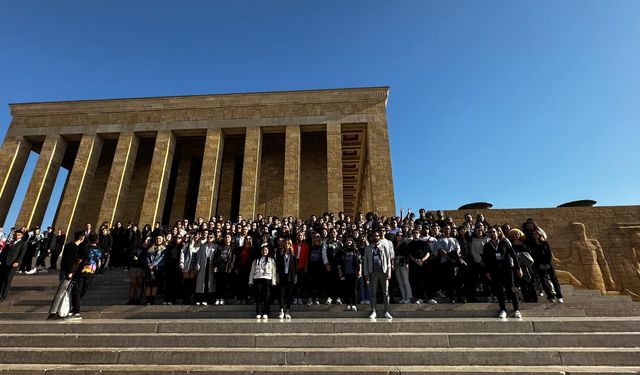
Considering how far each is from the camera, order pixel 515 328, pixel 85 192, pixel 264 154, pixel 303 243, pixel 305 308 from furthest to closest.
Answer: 1. pixel 264 154
2. pixel 85 192
3. pixel 303 243
4. pixel 305 308
5. pixel 515 328

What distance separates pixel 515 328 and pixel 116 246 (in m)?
11.5

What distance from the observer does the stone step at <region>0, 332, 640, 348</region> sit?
4.74 meters

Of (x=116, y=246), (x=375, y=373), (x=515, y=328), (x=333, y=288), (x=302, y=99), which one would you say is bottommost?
(x=375, y=373)

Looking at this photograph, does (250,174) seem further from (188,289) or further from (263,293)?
(263,293)

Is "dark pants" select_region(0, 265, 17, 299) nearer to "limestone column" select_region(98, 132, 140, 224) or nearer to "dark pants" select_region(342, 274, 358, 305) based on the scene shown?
"dark pants" select_region(342, 274, 358, 305)

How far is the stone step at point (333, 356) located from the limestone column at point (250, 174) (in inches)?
465

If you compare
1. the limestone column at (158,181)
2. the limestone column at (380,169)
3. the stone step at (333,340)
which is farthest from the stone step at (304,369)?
the limestone column at (158,181)

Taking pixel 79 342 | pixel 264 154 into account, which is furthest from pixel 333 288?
pixel 264 154

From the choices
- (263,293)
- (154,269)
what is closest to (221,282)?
(154,269)

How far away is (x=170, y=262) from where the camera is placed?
7781 millimetres

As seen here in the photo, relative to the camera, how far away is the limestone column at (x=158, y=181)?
17422 mm

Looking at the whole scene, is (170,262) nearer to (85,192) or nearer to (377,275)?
(377,275)

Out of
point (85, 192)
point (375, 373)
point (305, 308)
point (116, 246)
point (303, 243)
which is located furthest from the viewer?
point (85, 192)

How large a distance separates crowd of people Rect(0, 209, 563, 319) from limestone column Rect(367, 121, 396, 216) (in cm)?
796
